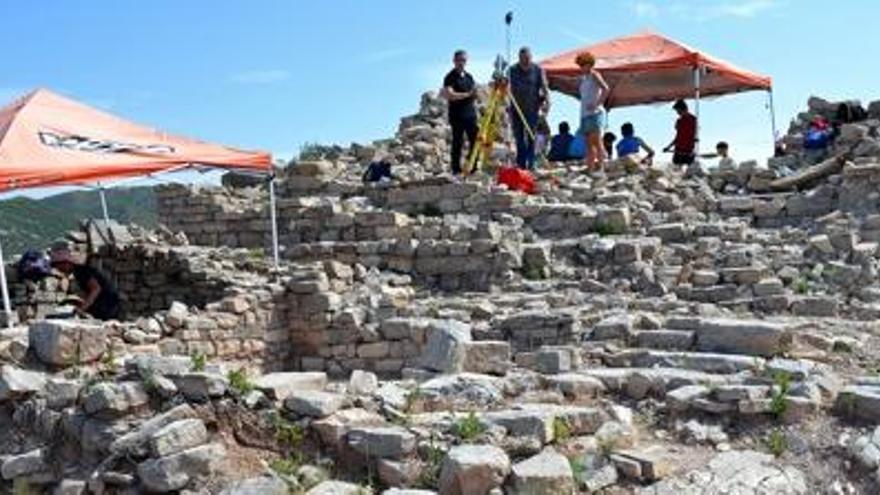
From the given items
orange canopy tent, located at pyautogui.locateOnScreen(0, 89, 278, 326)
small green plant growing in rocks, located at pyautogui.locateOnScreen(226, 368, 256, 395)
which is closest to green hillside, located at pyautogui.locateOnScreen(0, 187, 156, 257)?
orange canopy tent, located at pyautogui.locateOnScreen(0, 89, 278, 326)

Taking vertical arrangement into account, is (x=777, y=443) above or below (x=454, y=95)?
below

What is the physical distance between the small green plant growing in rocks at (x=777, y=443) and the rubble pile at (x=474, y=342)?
0.02 m

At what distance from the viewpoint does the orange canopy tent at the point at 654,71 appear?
1886cm

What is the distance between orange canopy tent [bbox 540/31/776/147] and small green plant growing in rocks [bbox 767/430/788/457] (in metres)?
12.8

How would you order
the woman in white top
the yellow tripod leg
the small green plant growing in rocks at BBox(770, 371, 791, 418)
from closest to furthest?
the small green plant growing in rocks at BBox(770, 371, 791, 418) → the woman in white top → the yellow tripod leg

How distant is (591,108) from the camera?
594 inches

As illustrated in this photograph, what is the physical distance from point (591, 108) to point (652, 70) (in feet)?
14.7

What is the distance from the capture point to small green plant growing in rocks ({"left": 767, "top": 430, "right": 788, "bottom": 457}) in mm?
6203

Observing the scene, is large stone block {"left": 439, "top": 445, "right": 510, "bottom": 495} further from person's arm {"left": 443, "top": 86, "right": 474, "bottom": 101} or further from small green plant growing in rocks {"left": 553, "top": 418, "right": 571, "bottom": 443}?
person's arm {"left": 443, "top": 86, "right": 474, "bottom": 101}

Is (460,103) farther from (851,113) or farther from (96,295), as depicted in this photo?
(851,113)

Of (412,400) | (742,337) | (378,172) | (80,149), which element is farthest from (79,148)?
(742,337)

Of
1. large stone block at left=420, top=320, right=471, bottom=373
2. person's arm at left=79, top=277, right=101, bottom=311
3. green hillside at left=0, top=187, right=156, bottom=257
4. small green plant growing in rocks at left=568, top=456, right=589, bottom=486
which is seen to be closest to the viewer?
small green plant growing in rocks at left=568, top=456, right=589, bottom=486

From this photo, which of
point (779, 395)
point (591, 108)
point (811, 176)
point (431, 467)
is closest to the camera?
point (431, 467)

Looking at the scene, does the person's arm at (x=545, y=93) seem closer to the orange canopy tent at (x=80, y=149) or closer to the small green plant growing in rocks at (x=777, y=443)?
the orange canopy tent at (x=80, y=149)
